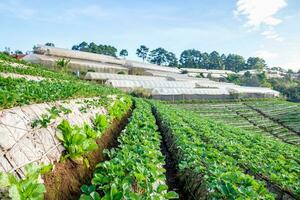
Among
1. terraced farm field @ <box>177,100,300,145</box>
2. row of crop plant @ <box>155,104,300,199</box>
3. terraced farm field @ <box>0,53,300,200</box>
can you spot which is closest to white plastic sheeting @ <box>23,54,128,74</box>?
terraced farm field @ <box>177,100,300,145</box>

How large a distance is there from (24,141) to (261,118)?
1604 inches

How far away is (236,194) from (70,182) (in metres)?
3.15

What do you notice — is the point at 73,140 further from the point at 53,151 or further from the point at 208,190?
the point at 208,190

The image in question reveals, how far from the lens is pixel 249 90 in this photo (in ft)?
205

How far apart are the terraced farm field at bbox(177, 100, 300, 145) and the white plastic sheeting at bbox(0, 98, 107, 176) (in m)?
28.8

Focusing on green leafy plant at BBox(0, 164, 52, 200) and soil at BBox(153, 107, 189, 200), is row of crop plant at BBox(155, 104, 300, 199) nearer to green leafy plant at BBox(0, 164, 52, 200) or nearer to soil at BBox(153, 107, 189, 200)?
soil at BBox(153, 107, 189, 200)

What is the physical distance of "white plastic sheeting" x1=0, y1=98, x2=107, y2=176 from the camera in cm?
513

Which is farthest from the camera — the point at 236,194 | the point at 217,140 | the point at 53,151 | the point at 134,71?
the point at 134,71

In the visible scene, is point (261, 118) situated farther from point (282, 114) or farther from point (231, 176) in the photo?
point (231, 176)

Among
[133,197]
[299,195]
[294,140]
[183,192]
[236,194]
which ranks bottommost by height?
[294,140]

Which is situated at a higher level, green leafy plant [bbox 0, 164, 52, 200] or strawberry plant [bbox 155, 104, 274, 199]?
green leafy plant [bbox 0, 164, 52, 200]

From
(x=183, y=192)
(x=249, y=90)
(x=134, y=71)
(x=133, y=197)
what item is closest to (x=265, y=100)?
(x=249, y=90)

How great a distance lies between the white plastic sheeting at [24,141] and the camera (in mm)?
5133

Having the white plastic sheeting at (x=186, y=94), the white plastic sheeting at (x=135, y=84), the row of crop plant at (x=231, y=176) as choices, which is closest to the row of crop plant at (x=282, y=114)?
the white plastic sheeting at (x=186, y=94)
